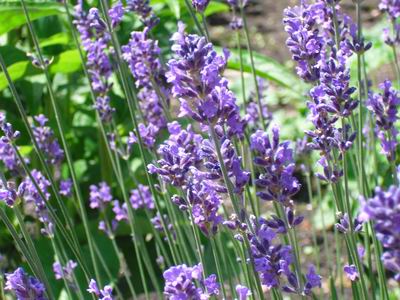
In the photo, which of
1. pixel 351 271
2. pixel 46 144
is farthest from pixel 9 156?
pixel 351 271

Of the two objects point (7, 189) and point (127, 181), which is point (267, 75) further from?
point (7, 189)

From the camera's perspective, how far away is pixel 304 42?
1.69 m

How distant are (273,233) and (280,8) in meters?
6.43

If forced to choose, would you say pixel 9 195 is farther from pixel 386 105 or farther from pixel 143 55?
pixel 386 105

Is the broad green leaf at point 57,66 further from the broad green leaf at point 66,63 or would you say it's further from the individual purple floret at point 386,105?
the individual purple floret at point 386,105

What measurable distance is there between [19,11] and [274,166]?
2219 mm

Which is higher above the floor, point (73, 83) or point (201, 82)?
point (201, 82)

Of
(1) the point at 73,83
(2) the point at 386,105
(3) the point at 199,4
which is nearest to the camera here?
(2) the point at 386,105

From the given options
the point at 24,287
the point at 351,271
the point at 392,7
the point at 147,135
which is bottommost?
the point at 351,271

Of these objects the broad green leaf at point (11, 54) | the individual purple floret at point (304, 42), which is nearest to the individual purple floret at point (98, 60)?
the individual purple floret at point (304, 42)

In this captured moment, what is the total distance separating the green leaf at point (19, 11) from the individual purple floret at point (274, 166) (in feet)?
6.65

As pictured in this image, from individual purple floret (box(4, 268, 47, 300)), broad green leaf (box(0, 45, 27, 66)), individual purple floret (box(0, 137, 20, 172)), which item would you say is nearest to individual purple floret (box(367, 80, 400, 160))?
individual purple floret (box(4, 268, 47, 300))

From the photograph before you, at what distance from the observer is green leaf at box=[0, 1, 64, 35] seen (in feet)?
10.6

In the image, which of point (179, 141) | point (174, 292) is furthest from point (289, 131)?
point (174, 292)
